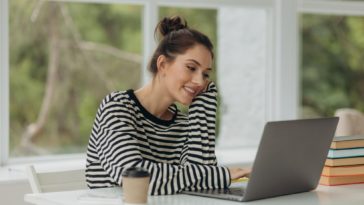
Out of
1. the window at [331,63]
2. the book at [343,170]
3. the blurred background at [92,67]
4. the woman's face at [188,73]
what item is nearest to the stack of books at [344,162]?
the book at [343,170]

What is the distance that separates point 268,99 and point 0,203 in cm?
183

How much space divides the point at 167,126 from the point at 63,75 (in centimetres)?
209

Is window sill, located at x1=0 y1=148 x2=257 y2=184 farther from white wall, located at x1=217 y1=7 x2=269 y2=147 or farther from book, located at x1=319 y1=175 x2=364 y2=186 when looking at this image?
book, located at x1=319 y1=175 x2=364 y2=186

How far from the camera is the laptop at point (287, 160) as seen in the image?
2115 millimetres

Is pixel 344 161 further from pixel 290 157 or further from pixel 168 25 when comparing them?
pixel 168 25

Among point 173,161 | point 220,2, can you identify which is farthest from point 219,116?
point 173,161

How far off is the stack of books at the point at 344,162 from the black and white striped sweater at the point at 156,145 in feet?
1.20

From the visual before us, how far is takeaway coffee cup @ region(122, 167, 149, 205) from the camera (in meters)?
2.00

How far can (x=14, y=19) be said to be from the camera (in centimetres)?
394

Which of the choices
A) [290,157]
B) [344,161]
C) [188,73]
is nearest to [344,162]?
[344,161]

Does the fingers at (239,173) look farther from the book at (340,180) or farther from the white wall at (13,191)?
the white wall at (13,191)

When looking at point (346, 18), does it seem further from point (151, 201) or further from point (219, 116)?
point (151, 201)

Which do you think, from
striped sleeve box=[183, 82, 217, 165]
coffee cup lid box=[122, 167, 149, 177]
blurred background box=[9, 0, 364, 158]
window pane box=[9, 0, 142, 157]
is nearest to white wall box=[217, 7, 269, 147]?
blurred background box=[9, 0, 364, 158]

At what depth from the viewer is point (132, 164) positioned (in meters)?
2.22
